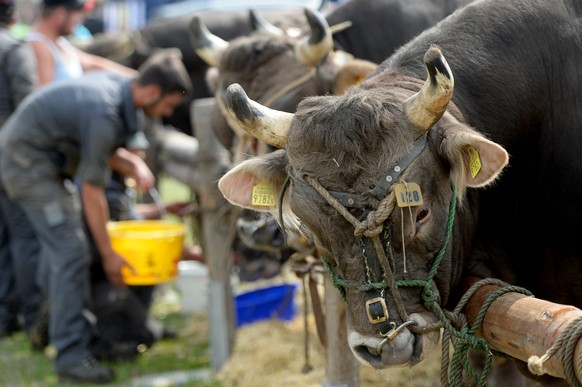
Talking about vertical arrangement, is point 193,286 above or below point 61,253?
below

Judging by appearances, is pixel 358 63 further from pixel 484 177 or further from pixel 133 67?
pixel 133 67

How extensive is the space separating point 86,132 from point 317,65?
1.76 metres

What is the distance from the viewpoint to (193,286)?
24.3 feet

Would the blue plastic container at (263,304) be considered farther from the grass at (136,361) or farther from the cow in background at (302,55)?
the cow in background at (302,55)

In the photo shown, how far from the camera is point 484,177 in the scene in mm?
3045

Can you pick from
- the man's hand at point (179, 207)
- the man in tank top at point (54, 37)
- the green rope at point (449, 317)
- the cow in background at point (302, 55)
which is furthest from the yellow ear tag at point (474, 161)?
the man in tank top at point (54, 37)

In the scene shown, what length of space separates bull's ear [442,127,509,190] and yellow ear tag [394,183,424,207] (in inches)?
7.1

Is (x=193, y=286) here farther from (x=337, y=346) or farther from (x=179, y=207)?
(x=337, y=346)

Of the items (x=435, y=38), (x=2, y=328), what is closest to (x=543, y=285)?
(x=435, y=38)

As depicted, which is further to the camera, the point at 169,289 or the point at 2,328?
the point at 169,289

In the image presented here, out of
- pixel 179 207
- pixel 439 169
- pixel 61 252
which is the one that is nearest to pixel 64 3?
pixel 179 207

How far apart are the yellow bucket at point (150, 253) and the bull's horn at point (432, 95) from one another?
3.28m

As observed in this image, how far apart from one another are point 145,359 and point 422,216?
13.1 feet

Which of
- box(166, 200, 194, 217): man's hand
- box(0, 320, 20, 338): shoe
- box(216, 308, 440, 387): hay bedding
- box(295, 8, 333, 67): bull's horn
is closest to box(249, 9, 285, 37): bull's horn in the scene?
box(295, 8, 333, 67): bull's horn
